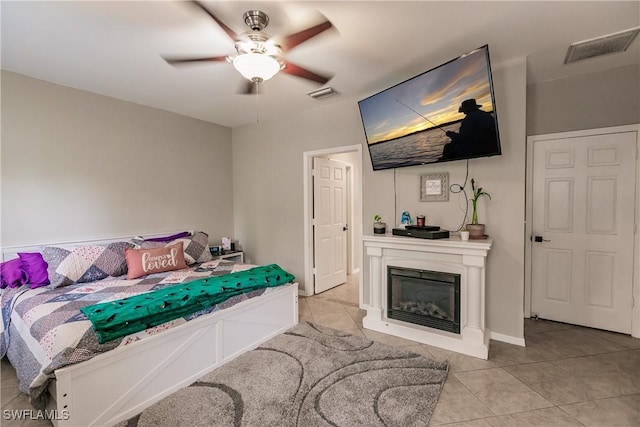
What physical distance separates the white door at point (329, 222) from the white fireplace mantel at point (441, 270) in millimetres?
1288

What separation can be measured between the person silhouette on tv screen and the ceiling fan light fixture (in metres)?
1.62

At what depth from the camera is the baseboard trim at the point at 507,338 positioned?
2.71 meters

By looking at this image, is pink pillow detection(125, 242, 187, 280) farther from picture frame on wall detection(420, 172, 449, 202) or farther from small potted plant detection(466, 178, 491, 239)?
small potted plant detection(466, 178, 491, 239)

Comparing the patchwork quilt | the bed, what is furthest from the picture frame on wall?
the patchwork quilt

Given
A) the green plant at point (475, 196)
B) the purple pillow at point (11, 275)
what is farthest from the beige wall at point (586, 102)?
the purple pillow at point (11, 275)

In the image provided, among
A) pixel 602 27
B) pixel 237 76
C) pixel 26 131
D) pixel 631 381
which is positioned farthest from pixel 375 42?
pixel 26 131

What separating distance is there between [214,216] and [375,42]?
11.2ft

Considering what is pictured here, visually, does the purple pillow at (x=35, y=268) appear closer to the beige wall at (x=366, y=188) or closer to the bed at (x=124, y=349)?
the bed at (x=124, y=349)

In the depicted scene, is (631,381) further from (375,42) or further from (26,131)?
(26,131)

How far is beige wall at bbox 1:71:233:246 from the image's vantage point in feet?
9.27

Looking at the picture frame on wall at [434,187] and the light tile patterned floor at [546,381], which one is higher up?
the picture frame on wall at [434,187]

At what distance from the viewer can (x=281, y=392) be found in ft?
6.73

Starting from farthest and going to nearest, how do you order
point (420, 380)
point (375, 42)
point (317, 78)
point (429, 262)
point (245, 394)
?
point (429, 262) → point (317, 78) → point (375, 42) → point (420, 380) → point (245, 394)

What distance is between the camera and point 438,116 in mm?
2648
